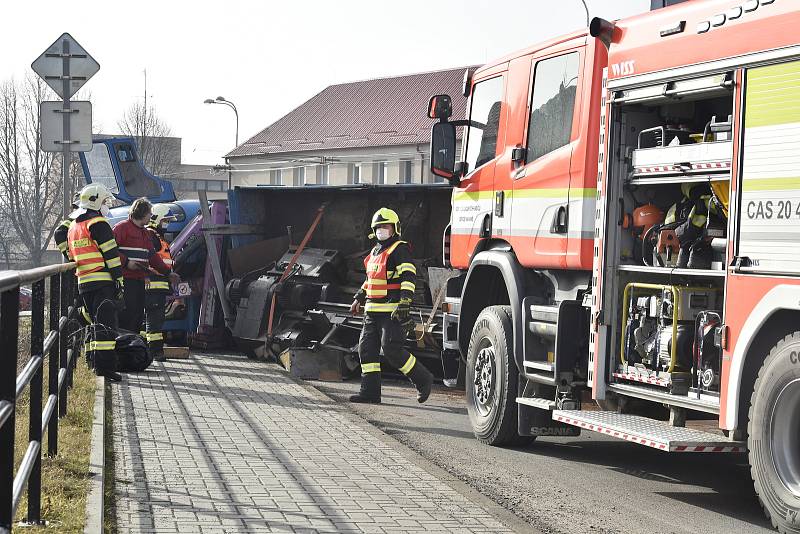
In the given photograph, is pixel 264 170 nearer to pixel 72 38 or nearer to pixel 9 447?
pixel 72 38

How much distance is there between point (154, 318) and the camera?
14258 mm

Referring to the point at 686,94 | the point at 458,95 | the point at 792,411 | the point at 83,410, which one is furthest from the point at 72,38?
the point at 458,95

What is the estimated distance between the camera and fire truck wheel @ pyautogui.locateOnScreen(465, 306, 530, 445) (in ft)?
28.9

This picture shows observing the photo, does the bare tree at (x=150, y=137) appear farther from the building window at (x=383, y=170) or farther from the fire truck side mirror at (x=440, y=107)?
the fire truck side mirror at (x=440, y=107)

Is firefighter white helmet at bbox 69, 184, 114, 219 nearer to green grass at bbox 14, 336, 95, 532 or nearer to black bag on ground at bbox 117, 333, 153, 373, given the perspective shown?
black bag on ground at bbox 117, 333, 153, 373

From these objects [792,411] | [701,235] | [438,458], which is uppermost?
[701,235]

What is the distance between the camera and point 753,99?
6.30 m

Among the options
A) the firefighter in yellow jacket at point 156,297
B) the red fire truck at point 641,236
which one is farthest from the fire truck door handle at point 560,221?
the firefighter in yellow jacket at point 156,297

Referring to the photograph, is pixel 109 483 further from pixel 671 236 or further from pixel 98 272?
pixel 98 272

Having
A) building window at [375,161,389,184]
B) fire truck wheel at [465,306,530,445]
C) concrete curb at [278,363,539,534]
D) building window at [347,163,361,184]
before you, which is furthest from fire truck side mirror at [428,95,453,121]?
building window at [347,163,361,184]

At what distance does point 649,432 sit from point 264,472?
236cm

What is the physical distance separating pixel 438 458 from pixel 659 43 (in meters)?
3.23

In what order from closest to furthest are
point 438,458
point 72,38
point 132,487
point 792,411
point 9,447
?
1. point 9,447
2. point 792,411
3. point 132,487
4. point 438,458
5. point 72,38

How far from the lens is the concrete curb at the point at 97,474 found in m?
5.61
